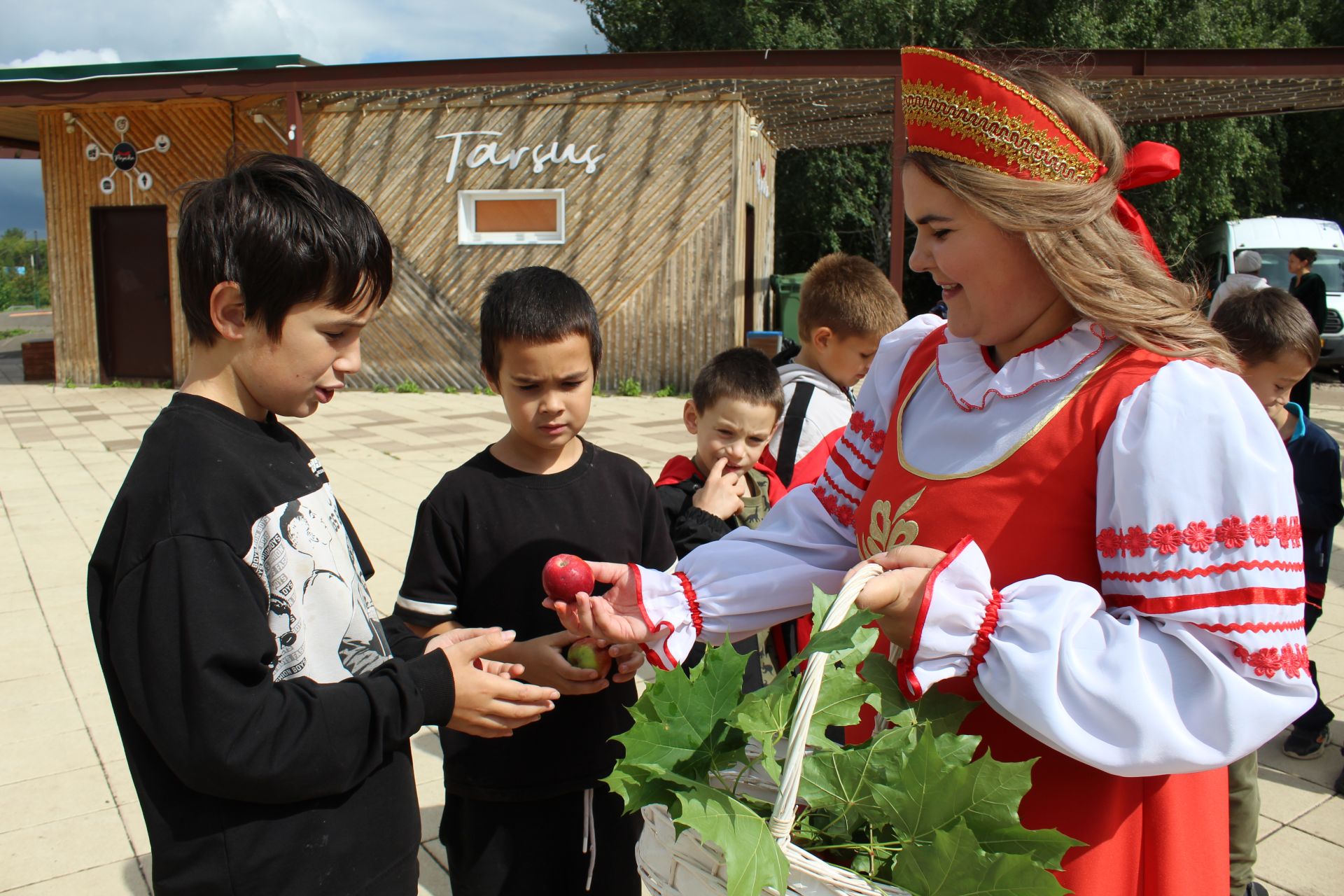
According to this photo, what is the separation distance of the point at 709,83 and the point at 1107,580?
11.6 m

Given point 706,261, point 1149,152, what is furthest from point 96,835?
point 706,261

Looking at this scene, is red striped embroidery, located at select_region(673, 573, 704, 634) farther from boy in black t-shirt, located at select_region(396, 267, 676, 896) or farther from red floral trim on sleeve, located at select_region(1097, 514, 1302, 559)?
red floral trim on sleeve, located at select_region(1097, 514, 1302, 559)

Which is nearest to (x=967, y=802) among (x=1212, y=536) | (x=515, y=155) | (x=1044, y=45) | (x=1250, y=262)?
(x=1212, y=536)

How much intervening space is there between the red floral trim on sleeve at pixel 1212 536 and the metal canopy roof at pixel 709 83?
34.2 feet

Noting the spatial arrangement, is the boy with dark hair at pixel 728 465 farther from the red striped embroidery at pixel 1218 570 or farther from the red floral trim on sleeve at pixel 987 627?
the red striped embroidery at pixel 1218 570

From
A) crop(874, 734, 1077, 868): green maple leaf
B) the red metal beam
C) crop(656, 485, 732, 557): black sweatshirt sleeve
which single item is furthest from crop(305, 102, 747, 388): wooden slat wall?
crop(874, 734, 1077, 868): green maple leaf

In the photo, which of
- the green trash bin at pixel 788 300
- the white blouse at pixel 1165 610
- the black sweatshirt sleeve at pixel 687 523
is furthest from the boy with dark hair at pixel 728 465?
the green trash bin at pixel 788 300

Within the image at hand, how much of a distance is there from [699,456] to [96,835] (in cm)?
216

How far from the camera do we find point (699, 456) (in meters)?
3.00

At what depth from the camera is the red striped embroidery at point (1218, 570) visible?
4.11 ft

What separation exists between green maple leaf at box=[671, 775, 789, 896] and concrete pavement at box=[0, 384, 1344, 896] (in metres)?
1.87

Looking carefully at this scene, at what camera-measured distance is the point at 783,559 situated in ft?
5.75

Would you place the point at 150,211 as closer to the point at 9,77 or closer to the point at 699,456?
the point at 9,77

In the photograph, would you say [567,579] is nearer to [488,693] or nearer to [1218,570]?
[488,693]
